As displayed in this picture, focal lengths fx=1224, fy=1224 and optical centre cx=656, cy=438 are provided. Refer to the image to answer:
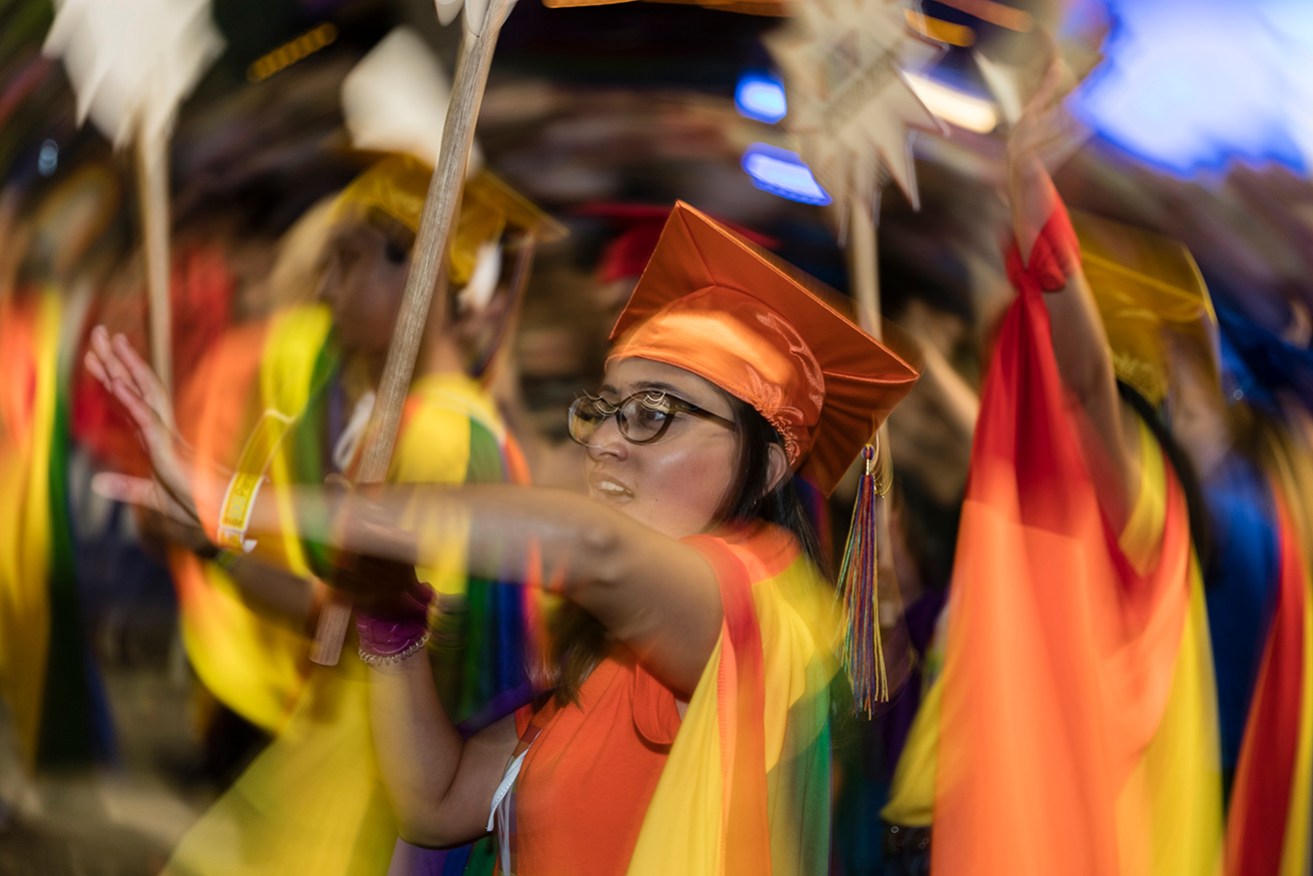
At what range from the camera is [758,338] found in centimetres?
161

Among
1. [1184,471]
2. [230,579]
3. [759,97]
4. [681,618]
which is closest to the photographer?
[681,618]

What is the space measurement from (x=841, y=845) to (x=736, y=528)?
1.57 meters

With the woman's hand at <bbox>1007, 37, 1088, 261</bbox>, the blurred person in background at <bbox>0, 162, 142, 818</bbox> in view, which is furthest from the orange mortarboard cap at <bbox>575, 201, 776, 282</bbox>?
the woman's hand at <bbox>1007, 37, 1088, 261</bbox>

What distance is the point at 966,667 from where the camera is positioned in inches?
71.3

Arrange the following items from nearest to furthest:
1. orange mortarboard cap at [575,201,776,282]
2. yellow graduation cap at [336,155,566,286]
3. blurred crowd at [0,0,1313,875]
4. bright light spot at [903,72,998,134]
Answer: blurred crowd at [0,0,1313,875] → bright light spot at [903,72,998,134] → yellow graduation cap at [336,155,566,286] → orange mortarboard cap at [575,201,776,282]

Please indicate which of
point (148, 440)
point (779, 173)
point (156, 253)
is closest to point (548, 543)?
point (148, 440)

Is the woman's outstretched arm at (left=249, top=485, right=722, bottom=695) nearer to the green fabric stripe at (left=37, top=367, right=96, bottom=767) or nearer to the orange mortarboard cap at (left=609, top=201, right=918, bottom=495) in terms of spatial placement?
the orange mortarboard cap at (left=609, top=201, right=918, bottom=495)

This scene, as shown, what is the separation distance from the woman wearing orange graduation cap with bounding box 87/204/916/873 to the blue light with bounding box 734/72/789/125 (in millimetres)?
1605

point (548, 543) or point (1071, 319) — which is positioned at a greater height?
point (1071, 319)

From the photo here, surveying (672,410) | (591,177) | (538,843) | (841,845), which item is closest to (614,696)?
(538,843)

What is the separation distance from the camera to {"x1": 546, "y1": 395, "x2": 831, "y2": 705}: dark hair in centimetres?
158

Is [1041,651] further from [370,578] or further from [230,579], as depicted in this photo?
[230,579]

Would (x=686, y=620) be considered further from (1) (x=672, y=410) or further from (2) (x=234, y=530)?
(2) (x=234, y=530)

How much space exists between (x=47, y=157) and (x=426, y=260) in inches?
59.9
